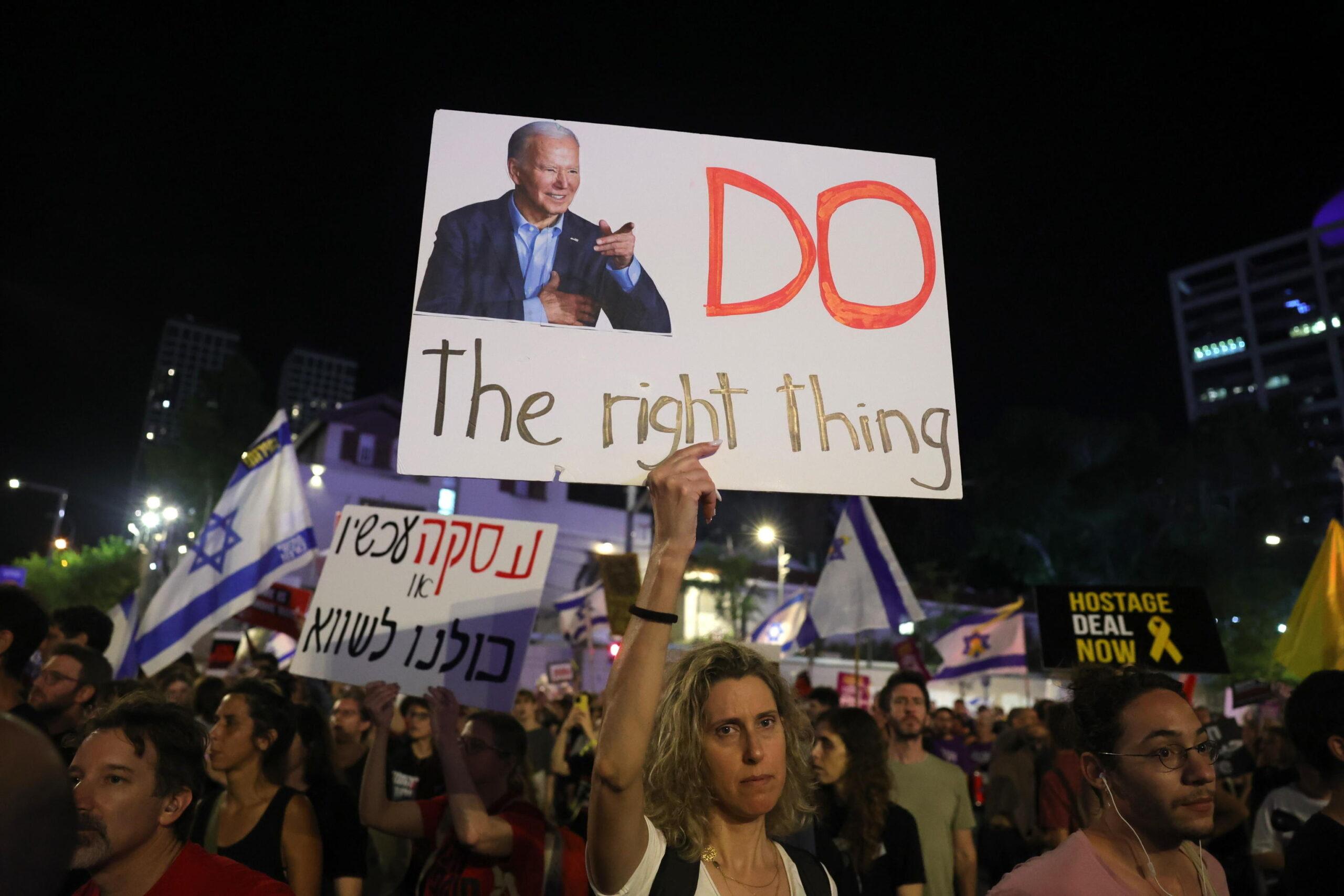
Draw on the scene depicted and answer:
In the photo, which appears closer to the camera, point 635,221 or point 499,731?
point 635,221

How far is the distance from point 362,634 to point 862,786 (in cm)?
296

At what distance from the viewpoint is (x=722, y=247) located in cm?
309

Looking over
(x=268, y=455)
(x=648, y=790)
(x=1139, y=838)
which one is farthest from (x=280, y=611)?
(x=1139, y=838)

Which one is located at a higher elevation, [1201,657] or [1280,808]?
[1201,657]

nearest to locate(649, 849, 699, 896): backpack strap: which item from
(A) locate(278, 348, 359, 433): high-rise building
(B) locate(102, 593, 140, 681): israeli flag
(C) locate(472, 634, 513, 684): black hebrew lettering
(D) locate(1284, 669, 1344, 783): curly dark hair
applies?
(D) locate(1284, 669, 1344, 783): curly dark hair

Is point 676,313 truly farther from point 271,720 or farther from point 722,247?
point 271,720

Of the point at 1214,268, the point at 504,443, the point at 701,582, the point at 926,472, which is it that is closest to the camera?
the point at 504,443

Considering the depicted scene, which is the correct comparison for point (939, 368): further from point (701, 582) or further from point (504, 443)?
point (701, 582)

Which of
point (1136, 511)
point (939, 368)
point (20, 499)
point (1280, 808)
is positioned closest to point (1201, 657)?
point (1280, 808)

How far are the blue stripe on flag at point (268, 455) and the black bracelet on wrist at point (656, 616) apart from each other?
6.42m

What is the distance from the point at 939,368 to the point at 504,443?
146cm

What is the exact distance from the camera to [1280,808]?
525cm

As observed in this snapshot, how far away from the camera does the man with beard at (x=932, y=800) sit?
5.14m

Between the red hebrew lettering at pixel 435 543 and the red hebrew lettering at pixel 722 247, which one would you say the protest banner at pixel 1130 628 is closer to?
the red hebrew lettering at pixel 435 543
